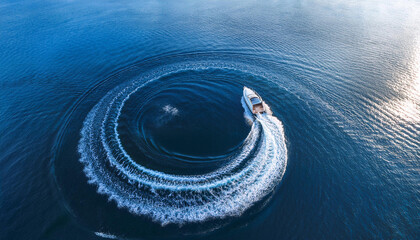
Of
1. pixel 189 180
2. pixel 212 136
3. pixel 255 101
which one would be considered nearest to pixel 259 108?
pixel 255 101

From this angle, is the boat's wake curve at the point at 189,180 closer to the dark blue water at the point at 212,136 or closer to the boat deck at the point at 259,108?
the dark blue water at the point at 212,136

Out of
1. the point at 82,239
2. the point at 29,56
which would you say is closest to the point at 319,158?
the point at 82,239

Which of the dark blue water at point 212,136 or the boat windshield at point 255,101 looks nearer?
the dark blue water at point 212,136

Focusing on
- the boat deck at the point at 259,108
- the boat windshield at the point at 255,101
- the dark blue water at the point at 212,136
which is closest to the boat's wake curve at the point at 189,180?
the dark blue water at the point at 212,136

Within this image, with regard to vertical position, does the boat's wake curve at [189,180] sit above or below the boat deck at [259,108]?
below

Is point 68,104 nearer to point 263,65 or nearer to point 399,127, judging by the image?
point 263,65

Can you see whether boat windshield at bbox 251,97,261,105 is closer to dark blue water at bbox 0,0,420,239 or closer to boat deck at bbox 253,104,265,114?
boat deck at bbox 253,104,265,114
